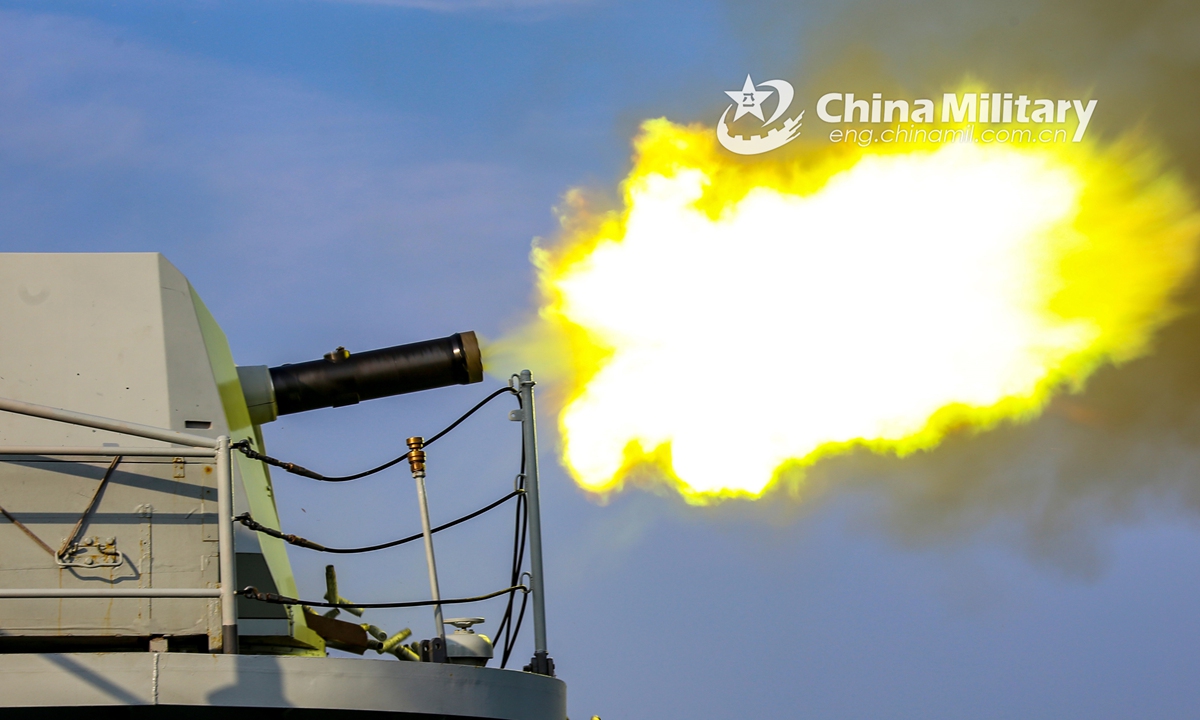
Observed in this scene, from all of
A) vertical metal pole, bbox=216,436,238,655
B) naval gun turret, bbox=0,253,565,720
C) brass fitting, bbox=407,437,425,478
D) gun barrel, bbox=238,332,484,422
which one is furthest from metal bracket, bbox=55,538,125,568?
gun barrel, bbox=238,332,484,422

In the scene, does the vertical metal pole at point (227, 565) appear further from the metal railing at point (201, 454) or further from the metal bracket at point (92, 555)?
the metal bracket at point (92, 555)

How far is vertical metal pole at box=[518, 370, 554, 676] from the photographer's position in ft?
22.3

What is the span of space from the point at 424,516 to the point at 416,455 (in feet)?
1.05

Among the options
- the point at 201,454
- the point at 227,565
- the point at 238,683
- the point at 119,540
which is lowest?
the point at 238,683

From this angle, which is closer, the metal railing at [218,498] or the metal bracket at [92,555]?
the metal railing at [218,498]

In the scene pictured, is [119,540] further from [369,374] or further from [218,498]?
[369,374]

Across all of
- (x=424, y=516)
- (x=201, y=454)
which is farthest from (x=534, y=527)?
(x=201, y=454)

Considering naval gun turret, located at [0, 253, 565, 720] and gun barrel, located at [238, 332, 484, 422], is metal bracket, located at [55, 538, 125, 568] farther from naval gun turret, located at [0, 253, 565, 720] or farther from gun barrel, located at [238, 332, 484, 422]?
gun barrel, located at [238, 332, 484, 422]

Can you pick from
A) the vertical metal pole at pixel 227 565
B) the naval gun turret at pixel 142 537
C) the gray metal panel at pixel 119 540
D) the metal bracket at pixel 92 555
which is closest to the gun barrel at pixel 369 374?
the naval gun turret at pixel 142 537

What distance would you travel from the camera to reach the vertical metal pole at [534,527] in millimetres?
6797

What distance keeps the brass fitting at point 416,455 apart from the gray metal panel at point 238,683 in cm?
A: 109

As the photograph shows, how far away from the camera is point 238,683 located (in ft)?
17.4

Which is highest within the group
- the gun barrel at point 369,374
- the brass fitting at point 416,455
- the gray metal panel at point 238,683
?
the gun barrel at point 369,374

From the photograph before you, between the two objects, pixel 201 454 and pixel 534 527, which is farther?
pixel 534 527
